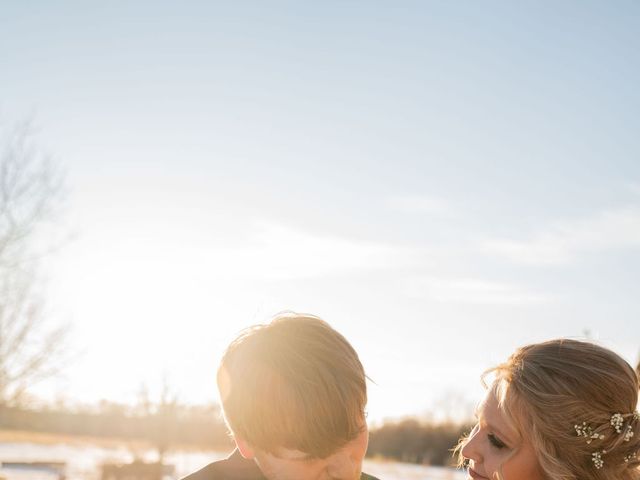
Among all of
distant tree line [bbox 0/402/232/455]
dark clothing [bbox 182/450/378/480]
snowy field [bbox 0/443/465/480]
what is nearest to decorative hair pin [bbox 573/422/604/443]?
dark clothing [bbox 182/450/378/480]

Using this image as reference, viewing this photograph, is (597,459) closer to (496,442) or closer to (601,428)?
(601,428)

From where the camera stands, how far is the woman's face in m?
3.14

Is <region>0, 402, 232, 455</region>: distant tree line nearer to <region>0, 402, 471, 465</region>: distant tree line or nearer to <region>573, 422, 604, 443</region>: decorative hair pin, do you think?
<region>0, 402, 471, 465</region>: distant tree line

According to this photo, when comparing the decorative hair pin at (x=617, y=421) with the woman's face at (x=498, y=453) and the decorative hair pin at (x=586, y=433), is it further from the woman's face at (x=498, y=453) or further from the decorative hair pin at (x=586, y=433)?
the woman's face at (x=498, y=453)

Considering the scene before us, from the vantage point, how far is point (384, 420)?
28.8m

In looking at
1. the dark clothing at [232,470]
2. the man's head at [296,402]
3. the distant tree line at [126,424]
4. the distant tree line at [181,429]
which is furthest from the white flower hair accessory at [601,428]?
the distant tree line at [126,424]

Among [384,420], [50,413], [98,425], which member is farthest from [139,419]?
[384,420]

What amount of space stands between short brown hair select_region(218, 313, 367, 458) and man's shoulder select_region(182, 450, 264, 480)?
15 cm

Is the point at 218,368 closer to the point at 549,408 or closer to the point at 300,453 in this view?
the point at 300,453

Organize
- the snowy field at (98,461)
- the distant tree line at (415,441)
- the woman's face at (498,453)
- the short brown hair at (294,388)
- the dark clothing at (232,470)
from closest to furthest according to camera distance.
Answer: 1. the short brown hair at (294,388)
2. the dark clothing at (232,470)
3. the woman's face at (498,453)
4. the snowy field at (98,461)
5. the distant tree line at (415,441)

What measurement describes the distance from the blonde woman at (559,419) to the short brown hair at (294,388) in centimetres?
104

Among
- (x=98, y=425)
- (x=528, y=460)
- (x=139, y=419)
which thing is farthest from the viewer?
(x=98, y=425)

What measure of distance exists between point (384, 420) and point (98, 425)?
672 inches

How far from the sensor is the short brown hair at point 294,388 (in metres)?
2.24
